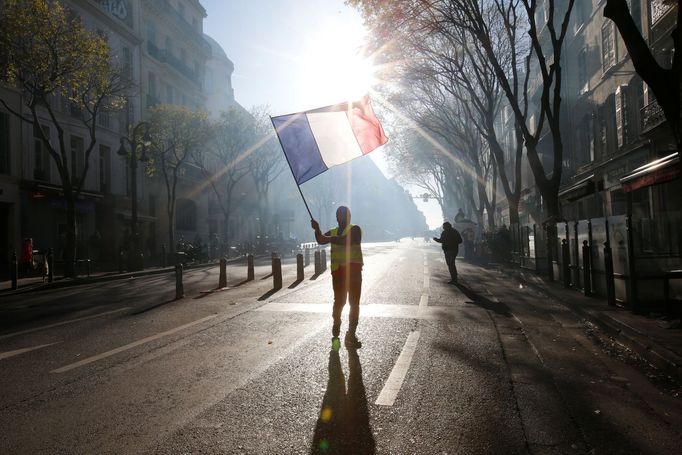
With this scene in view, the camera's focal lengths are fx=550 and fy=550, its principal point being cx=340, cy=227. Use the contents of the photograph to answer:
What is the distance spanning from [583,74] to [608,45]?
4216 mm

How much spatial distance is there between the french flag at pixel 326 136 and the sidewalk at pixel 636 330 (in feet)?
13.9

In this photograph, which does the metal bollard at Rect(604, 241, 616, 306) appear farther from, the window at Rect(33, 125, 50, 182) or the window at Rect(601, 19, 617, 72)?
the window at Rect(33, 125, 50, 182)

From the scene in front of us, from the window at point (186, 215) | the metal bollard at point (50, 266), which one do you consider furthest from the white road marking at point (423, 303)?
the window at point (186, 215)

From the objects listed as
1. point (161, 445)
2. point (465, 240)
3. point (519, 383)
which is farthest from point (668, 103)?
point (465, 240)

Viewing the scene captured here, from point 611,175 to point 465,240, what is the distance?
28.0 ft

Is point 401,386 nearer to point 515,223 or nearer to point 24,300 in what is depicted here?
point 24,300

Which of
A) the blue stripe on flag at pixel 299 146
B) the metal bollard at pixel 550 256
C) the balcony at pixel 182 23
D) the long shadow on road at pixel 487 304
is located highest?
the balcony at pixel 182 23

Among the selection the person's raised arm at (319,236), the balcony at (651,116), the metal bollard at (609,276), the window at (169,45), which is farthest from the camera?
the window at (169,45)

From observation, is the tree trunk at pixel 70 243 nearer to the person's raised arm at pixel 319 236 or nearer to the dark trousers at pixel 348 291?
the dark trousers at pixel 348 291

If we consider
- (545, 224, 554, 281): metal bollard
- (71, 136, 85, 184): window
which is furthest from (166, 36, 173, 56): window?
(545, 224, 554, 281): metal bollard

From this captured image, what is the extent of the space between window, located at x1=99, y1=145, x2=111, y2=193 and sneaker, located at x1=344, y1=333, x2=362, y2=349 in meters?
26.9

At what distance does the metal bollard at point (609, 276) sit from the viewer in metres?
9.19

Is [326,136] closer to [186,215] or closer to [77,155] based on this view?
[77,155]

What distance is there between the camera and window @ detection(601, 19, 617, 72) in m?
22.0
